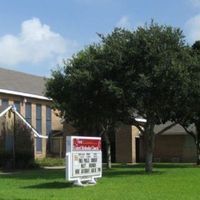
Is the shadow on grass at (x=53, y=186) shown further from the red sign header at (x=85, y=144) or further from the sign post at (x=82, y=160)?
the red sign header at (x=85, y=144)

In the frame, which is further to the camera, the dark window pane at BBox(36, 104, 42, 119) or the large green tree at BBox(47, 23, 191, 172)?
the dark window pane at BBox(36, 104, 42, 119)

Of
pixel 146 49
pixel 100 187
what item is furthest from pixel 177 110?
pixel 100 187

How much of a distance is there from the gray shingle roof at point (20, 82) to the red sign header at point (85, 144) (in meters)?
29.3

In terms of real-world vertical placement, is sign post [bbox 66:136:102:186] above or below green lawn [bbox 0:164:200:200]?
above

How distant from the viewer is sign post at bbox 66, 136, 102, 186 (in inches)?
922

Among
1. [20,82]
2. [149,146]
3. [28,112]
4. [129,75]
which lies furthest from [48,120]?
[129,75]

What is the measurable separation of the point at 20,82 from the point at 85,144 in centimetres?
3472

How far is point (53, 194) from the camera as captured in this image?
66.7 ft

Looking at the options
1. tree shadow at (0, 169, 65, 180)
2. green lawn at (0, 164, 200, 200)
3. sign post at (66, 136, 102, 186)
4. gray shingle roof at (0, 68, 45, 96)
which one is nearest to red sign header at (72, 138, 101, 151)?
sign post at (66, 136, 102, 186)

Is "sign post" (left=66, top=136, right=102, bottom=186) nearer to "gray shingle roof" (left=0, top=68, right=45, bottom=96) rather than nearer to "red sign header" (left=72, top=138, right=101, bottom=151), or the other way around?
"red sign header" (left=72, top=138, right=101, bottom=151)

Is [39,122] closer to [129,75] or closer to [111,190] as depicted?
[129,75]

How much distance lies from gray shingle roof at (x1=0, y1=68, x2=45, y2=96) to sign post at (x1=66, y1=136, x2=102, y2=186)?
29.6 metres

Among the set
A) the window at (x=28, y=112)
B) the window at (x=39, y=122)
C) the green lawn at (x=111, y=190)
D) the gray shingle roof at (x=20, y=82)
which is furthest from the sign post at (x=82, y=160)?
the window at (x=39, y=122)

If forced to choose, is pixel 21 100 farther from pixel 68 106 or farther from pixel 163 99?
pixel 163 99
